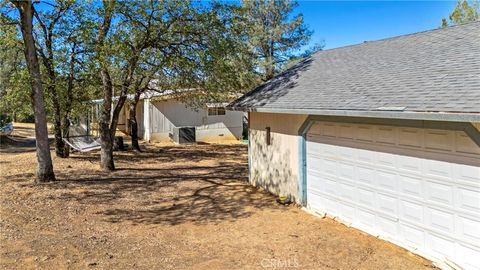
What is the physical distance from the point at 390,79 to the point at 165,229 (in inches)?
201

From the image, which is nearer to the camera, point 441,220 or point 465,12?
point 441,220

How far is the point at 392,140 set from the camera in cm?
645

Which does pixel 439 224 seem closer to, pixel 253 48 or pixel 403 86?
pixel 403 86

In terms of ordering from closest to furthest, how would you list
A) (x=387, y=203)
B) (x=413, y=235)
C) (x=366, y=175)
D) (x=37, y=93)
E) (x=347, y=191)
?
1. (x=413, y=235)
2. (x=387, y=203)
3. (x=366, y=175)
4. (x=347, y=191)
5. (x=37, y=93)

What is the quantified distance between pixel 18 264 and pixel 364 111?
568 centimetres

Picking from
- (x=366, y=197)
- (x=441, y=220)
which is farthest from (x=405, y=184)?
(x=366, y=197)

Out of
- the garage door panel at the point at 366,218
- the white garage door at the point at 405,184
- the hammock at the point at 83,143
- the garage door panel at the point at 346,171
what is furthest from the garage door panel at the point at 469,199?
the hammock at the point at 83,143

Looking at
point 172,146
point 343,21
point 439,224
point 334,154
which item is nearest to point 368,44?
point 334,154

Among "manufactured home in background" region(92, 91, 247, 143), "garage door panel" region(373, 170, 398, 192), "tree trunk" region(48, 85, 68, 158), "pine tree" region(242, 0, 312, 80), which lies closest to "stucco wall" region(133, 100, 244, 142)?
"manufactured home in background" region(92, 91, 247, 143)

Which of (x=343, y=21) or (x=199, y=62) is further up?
(x=343, y=21)

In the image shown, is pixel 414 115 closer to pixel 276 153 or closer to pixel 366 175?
pixel 366 175

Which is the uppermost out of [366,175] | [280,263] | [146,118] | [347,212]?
[146,118]

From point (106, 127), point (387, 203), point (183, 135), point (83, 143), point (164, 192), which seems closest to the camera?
point (387, 203)

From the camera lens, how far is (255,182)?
36.7ft
